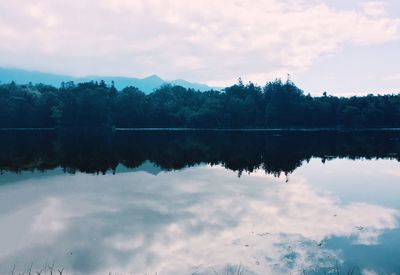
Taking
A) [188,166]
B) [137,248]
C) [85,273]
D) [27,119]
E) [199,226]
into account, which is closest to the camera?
[85,273]

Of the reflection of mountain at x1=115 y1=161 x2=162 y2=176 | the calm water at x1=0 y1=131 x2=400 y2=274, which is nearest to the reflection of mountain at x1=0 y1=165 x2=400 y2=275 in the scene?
the calm water at x1=0 y1=131 x2=400 y2=274

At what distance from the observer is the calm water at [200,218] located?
13.5m

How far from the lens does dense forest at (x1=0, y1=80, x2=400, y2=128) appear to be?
376 ft

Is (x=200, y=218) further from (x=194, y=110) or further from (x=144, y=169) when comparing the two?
(x=194, y=110)

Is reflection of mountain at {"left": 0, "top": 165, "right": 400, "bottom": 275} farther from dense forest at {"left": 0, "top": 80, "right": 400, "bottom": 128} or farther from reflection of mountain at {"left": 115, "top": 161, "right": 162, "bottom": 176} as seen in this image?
dense forest at {"left": 0, "top": 80, "right": 400, "bottom": 128}

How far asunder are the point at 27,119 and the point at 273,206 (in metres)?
107

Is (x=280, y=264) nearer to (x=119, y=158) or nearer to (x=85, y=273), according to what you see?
(x=85, y=273)

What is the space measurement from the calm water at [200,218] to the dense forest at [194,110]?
80.2 m

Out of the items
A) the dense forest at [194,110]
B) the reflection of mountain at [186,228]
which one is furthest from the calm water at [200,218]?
Answer: the dense forest at [194,110]

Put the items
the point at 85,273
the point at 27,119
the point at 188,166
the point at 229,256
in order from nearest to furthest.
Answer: the point at 85,273 → the point at 229,256 → the point at 188,166 → the point at 27,119

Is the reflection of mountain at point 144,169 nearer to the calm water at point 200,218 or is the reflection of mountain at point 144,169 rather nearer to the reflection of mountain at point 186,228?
the calm water at point 200,218

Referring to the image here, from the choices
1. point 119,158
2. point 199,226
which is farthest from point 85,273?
point 119,158

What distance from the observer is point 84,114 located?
380ft

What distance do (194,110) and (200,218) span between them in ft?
351
